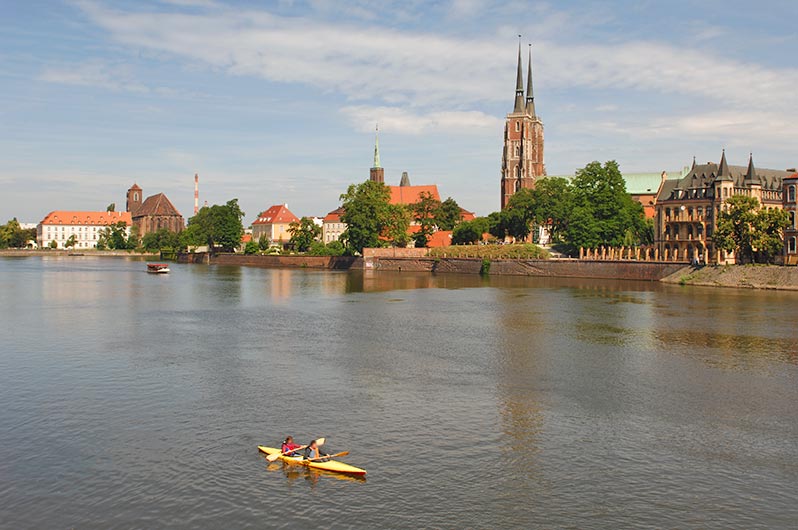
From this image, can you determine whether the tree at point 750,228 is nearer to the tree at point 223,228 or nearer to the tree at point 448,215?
the tree at point 448,215

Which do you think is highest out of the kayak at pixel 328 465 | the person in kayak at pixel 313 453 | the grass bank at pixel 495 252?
the grass bank at pixel 495 252

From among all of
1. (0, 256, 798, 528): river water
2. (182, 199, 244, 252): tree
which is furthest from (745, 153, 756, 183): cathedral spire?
(182, 199, 244, 252): tree

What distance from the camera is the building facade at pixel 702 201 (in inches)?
4013

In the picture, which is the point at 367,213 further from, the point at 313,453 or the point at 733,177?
the point at 313,453

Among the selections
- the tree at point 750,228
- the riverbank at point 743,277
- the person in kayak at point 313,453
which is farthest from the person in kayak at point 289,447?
the tree at point 750,228

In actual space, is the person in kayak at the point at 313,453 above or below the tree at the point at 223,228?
below

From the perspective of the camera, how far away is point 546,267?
111625 millimetres

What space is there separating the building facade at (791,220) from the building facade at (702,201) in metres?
7.06

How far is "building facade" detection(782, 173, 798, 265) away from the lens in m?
91.5

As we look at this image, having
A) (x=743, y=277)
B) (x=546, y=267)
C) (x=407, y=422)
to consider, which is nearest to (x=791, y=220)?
(x=743, y=277)

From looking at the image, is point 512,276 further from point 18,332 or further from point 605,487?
point 605,487

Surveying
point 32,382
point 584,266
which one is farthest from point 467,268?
point 32,382

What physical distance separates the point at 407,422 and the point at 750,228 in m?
71.8

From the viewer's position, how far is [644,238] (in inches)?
4970
